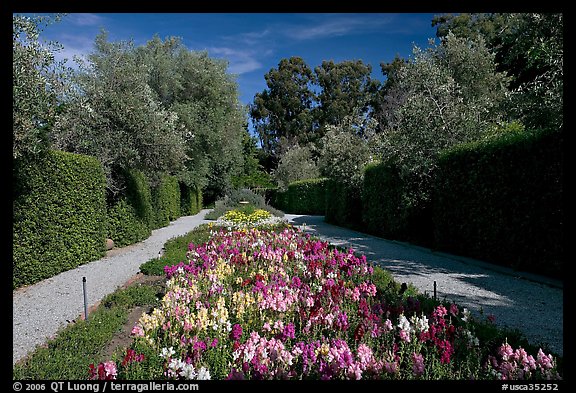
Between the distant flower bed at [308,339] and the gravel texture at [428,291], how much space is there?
1466 millimetres

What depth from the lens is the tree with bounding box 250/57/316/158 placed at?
145 ft

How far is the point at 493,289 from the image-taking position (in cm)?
638

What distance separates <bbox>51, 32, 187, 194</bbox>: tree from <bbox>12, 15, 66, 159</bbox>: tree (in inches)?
158

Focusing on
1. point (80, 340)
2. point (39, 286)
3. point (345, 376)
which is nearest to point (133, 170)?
point (39, 286)

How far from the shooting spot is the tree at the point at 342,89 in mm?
42406

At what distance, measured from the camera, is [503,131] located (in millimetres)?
10727

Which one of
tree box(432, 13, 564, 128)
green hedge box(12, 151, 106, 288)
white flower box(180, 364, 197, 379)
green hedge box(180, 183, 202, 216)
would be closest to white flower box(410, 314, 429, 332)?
white flower box(180, 364, 197, 379)

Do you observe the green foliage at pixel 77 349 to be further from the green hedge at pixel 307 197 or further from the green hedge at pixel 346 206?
the green hedge at pixel 307 197

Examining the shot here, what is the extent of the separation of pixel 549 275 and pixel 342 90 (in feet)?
128

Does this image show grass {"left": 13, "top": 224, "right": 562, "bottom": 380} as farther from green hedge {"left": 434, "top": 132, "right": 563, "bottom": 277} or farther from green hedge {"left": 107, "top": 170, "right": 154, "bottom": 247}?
green hedge {"left": 107, "top": 170, "right": 154, "bottom": 247}

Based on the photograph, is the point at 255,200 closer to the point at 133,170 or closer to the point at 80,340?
the point at 133,170

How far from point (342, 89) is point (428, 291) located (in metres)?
40.2

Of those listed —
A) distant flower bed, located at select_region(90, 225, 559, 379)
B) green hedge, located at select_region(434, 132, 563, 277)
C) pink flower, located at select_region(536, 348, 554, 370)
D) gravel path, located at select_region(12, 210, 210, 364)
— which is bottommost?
gravel path, located at select_region(12, 210, 210, 364)

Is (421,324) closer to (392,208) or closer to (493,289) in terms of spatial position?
(493,289)
